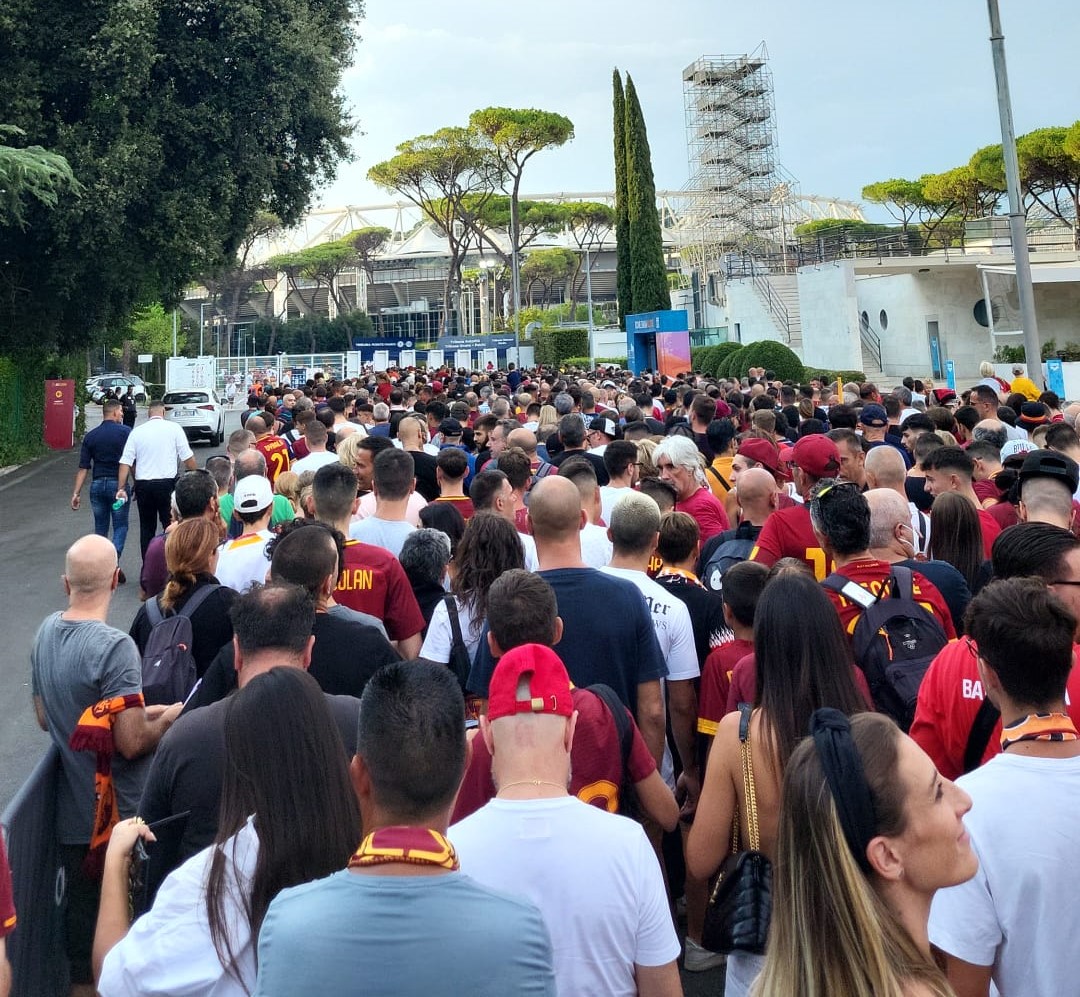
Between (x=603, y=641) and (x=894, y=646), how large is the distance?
3.36ft

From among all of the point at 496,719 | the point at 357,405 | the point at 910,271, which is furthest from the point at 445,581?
the point at 910,271

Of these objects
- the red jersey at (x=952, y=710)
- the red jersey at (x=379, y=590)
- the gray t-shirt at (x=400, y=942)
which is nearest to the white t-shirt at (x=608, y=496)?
the red jersey at (x=379, y=590)

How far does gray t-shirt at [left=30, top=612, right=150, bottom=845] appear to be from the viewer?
3.82 metres

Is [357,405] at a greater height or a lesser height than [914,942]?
greater

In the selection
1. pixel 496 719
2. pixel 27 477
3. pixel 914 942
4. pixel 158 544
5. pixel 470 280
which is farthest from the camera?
pixel 470 280

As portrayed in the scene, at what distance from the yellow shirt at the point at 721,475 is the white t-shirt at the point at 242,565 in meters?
3.24

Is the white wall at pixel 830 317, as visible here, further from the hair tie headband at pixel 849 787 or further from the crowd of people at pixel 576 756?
the hair tie headband at pixel 849 787

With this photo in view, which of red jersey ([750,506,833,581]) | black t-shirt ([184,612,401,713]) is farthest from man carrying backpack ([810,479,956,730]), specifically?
black t-shirt ([184,612,401,713])

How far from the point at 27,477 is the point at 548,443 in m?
16.7

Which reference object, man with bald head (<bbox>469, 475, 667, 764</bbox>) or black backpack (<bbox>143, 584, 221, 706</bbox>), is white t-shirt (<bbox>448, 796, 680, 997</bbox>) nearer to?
man with bald head (<bbox>469, 475, 667, 764</bbox>)

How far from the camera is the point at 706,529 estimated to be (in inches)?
A: 254

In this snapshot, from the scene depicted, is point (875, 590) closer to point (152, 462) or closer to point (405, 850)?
point (405, 850)

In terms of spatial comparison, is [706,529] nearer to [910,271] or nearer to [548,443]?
[548,443]

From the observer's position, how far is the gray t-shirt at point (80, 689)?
12.5 ft
